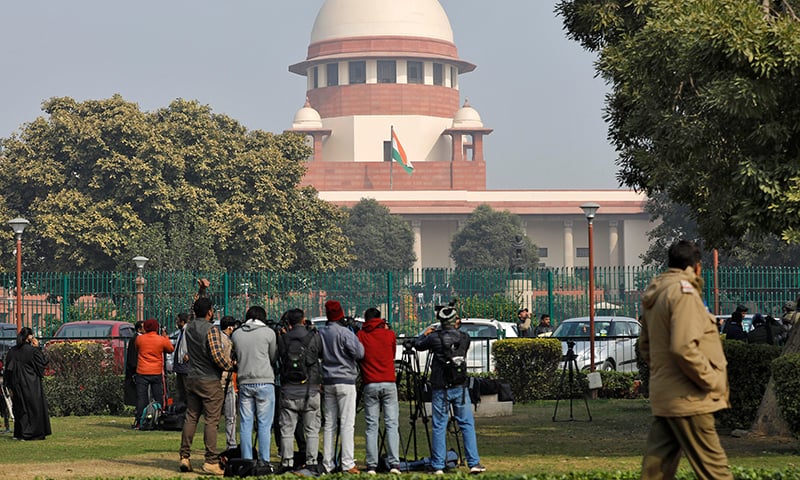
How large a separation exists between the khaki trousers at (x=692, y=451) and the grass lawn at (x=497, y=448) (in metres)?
2.97

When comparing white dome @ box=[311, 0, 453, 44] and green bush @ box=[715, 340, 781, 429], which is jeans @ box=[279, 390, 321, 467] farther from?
white dome @ box=[311, 0, 453, 44]

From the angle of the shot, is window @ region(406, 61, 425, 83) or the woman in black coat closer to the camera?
the woman in black coat

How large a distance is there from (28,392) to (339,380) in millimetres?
5491

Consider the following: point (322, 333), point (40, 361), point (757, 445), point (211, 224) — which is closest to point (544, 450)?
point (757, 445)

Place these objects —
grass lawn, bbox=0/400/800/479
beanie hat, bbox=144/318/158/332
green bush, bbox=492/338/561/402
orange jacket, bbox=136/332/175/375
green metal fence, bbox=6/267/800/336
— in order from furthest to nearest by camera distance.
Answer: green metal fence, bbox=6/267/800/336 < green bush, bbox=492/338/561/402 < orange jacket, bbox=136/332/175/375 < beanie hat, bbox=144/318/158/332 < grass lawn, bbox=0/400/800/479

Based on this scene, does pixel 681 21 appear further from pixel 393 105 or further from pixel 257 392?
pixel 393 105

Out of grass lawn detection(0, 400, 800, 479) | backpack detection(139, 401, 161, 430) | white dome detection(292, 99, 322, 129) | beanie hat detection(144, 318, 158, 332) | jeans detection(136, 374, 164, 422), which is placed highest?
white dome detection(292, 99, 322, 129)

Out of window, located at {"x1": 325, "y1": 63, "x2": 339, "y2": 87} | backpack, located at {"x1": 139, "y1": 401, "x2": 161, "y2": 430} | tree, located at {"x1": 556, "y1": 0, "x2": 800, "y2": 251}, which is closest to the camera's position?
tree, located at {"x1": 556, "y1": 0, "x2": 800, "y2": 251}

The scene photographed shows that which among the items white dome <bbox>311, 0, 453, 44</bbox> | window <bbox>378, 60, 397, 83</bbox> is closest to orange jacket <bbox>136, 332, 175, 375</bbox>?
window <bbox>378, 60, 397, 83</bbox>

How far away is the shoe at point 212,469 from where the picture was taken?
12.0 m

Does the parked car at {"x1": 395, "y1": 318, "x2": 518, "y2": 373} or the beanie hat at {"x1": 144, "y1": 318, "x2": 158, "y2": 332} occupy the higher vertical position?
the beanie hat at {"x1": 144, "y1": 318, "x2": 158, "y2": 332}

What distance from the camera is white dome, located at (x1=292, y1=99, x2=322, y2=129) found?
9500cm

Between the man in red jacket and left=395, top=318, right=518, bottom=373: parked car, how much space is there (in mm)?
8494

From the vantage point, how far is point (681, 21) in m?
12.4
